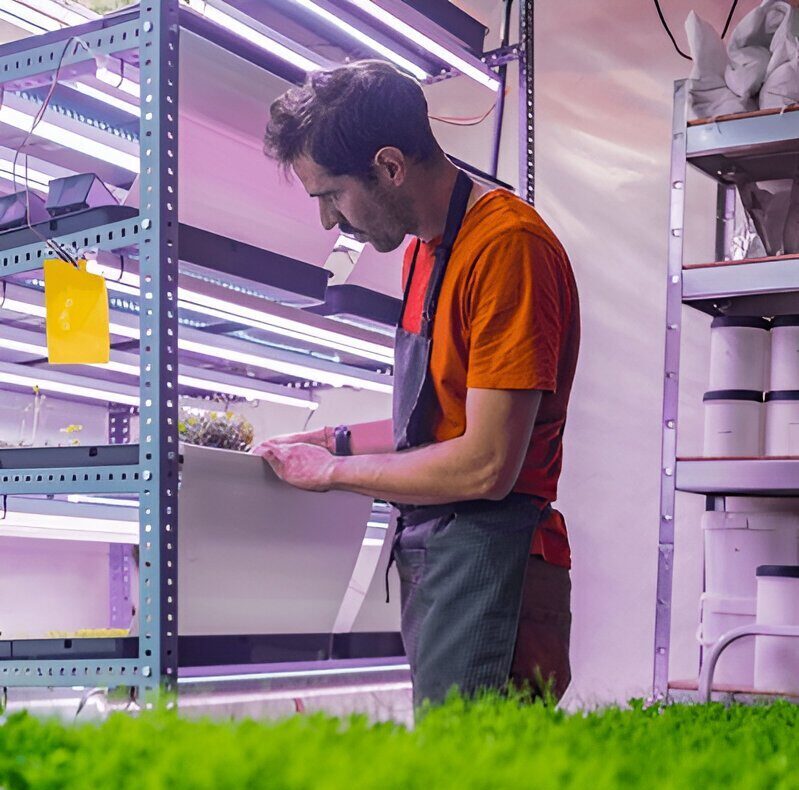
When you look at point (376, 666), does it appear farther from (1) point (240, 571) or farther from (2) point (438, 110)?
(2) point (438, 110)

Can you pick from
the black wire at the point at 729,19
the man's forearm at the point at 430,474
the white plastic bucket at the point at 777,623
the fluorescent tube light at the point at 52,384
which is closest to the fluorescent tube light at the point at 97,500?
the fluorescent tube light at the point at 52,384

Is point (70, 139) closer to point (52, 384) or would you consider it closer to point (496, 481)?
point (52, 384)

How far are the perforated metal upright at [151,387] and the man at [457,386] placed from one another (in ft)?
0.60

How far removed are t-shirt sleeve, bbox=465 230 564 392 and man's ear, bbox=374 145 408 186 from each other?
0.64 ft

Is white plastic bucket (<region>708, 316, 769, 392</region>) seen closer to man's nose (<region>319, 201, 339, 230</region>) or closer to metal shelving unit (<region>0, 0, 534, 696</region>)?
A: metal shelving unit (<region>0, 0, 534, 696</region>)

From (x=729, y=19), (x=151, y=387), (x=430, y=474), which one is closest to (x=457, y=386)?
(x=430, y=474)

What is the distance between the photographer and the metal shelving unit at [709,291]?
2617 mm

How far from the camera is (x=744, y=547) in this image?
2697 millimetres

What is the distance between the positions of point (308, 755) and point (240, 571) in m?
1.21

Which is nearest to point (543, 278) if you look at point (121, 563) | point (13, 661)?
point (13, 661)

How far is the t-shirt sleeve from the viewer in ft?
4.56

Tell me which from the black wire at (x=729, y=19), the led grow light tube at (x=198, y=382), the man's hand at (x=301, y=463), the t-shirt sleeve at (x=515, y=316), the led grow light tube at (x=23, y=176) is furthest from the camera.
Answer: the black wire at (x=729, y=19)

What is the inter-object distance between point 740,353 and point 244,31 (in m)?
1.43

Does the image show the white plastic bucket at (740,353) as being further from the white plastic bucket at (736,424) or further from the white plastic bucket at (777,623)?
the white plastic bucket at (777,623)
